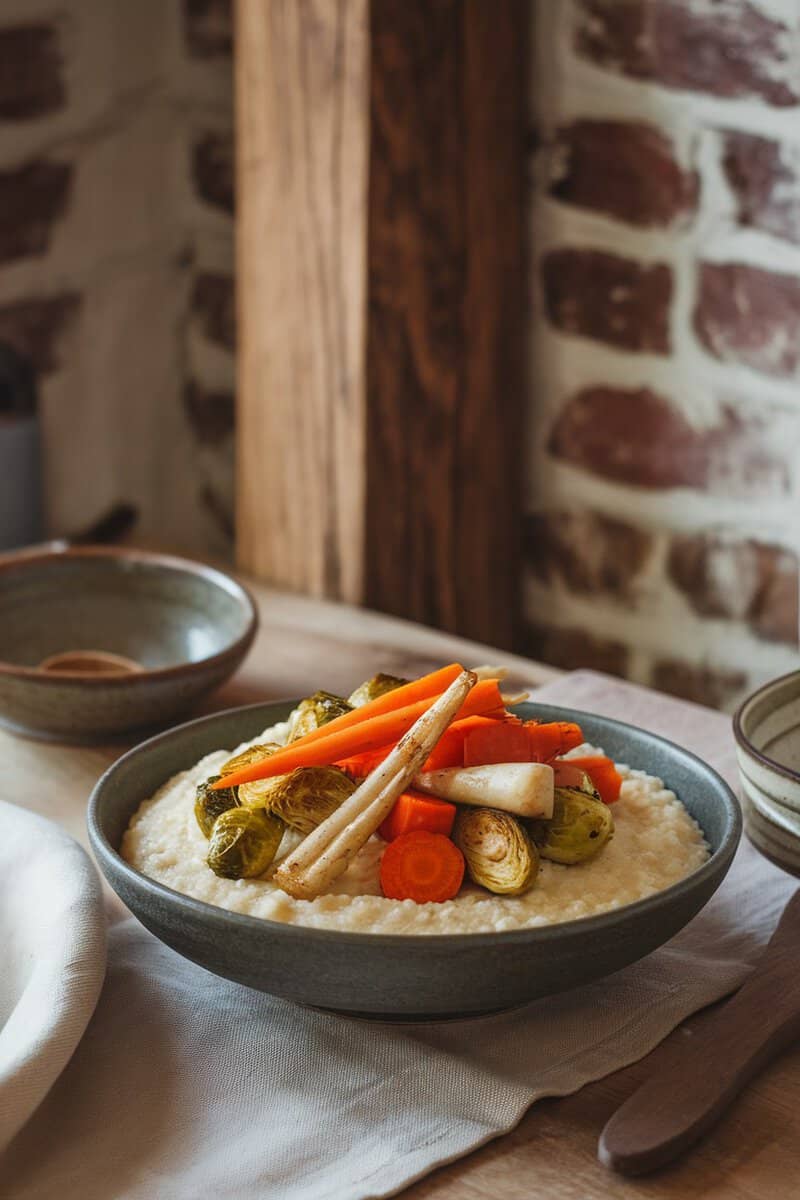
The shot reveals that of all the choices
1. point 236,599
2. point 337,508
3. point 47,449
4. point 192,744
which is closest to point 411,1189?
point 192,744

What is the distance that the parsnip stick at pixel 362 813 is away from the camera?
0.87 meters

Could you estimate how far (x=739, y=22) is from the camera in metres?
1.66

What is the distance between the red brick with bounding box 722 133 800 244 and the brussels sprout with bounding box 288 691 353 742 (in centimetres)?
95

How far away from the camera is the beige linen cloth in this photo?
790 millimetres

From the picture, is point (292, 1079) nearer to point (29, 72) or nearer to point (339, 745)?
point (339, 745)

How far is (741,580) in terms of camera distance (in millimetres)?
1855

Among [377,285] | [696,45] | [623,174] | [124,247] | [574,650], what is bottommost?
[574,650]

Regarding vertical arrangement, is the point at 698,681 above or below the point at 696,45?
below

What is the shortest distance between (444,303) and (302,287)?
0.19 meters

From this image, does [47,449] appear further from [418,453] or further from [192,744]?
[192,744]

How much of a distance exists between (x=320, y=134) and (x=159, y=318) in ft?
2.07

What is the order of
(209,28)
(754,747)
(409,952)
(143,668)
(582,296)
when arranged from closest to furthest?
(409,952) < (754,747) < (143,668) < (582,296) < (209,28)

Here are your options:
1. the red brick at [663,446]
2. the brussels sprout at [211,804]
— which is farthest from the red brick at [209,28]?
the brussels sprout at [211,804]

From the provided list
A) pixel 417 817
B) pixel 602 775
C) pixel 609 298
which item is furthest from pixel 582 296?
Result: pixel 417 817
